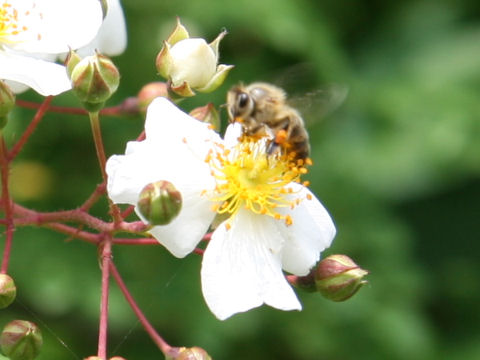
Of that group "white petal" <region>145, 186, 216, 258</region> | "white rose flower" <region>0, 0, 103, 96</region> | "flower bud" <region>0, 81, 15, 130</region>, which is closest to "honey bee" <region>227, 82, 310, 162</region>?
"white petal" <region>145, 186, 216, 258</region>

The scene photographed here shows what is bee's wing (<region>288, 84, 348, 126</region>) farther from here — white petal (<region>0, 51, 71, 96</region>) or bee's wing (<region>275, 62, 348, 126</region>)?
white petal (<region>0, 51, 71, 96</region>)

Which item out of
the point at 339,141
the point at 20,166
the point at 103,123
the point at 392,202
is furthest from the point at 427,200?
the point at 20,166

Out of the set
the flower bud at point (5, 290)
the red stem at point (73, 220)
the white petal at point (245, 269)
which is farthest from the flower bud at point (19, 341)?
the white petal at point (245, 269)

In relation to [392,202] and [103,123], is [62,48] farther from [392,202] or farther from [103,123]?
[392,202]

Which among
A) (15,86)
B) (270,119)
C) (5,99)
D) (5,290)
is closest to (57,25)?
(15,86)

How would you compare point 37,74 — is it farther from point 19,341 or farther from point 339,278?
point 339,278
